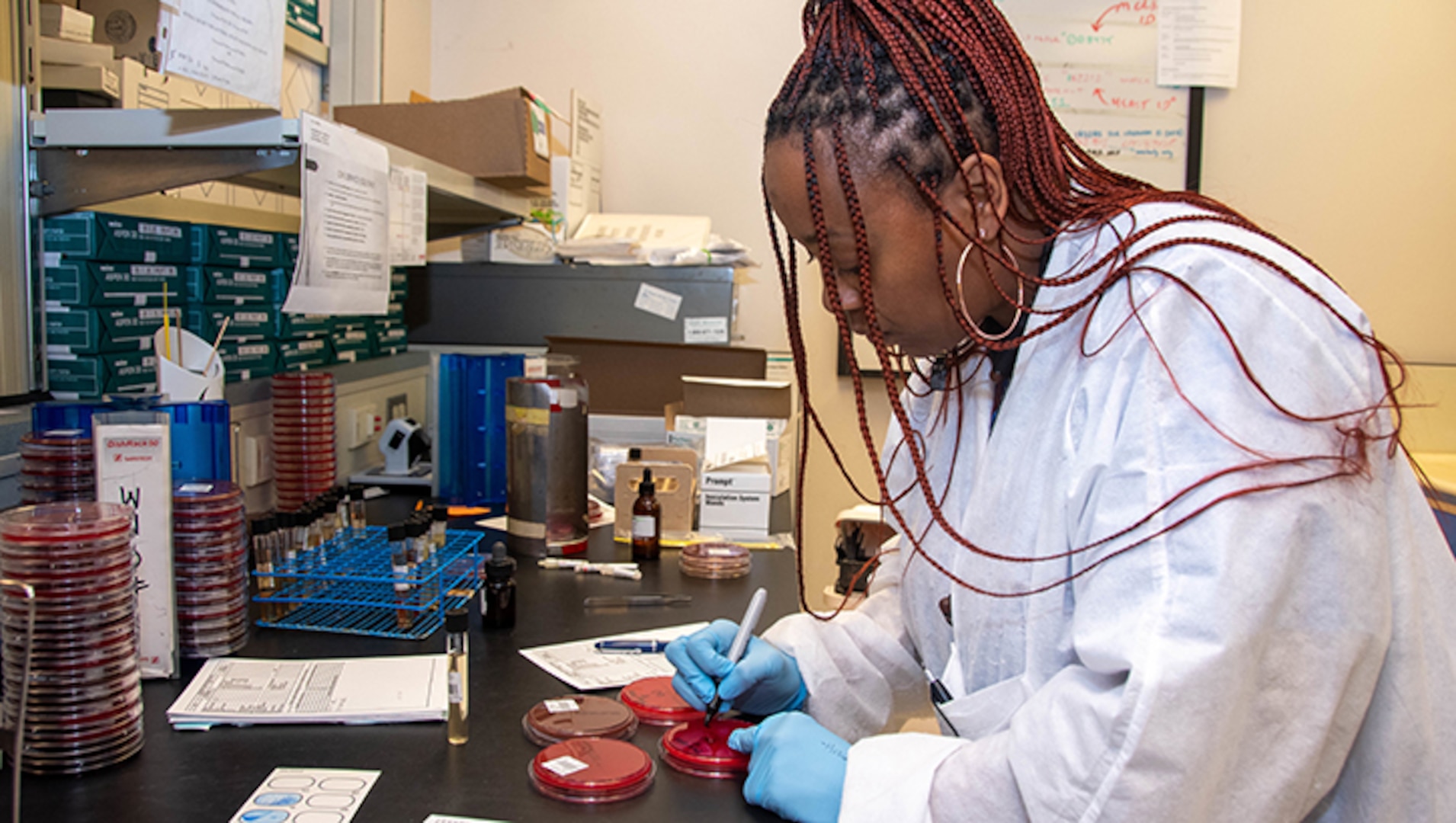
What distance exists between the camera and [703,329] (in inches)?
107

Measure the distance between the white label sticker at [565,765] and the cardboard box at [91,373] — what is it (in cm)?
98

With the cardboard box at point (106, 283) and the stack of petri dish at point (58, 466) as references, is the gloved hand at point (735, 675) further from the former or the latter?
the cardboard box at point (106, 283)

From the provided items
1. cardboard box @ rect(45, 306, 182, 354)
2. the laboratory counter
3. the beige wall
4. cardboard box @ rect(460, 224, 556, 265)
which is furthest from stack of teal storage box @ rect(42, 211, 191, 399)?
the beige wall

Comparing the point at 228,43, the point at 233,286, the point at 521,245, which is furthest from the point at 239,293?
the point at 521,245

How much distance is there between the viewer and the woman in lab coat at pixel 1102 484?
26.6 inches

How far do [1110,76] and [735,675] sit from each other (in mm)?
2640

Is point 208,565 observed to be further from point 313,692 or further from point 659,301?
point 659,301

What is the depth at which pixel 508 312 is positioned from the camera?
109 inches

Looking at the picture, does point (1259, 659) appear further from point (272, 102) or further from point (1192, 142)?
point (1192, 142)

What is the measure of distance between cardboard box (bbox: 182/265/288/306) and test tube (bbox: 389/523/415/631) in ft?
2.12

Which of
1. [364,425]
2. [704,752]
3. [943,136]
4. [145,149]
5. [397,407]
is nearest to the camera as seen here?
[943,136]

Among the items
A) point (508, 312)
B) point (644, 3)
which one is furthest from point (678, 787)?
point (644, 3)

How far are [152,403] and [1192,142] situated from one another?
2.88 m

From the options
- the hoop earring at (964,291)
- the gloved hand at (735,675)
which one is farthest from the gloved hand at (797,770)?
the hoop earring at (964,291)
